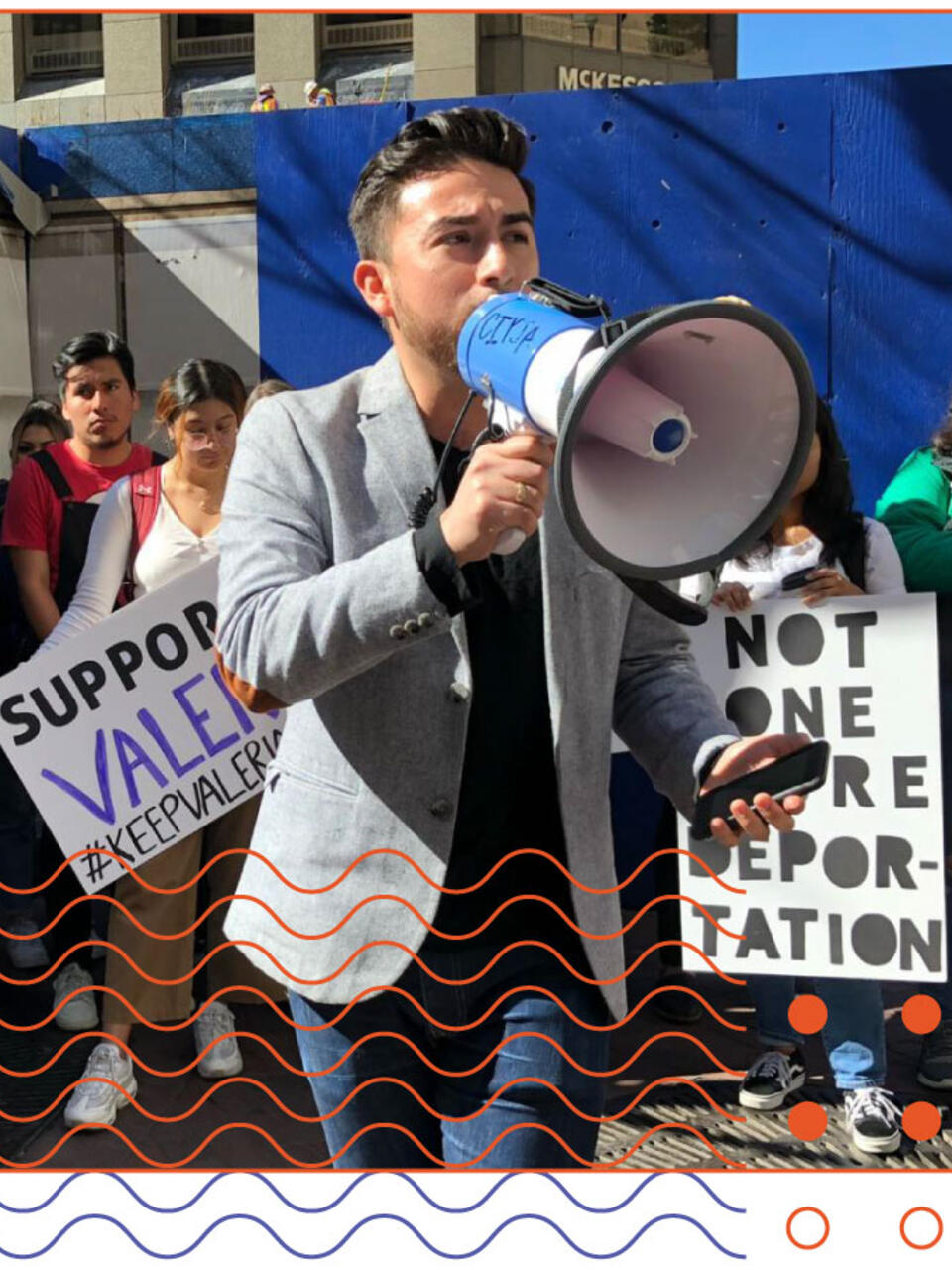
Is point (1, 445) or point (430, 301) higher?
point (430, 301)

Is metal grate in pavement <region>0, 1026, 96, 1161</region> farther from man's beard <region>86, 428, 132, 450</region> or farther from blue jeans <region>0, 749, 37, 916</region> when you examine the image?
man's beard <region>86, 428, 132, 450</region>

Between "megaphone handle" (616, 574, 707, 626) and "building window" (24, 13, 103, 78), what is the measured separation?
582 inches

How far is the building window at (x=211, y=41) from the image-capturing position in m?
15.0

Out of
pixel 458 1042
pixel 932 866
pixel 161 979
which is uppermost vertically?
pixel 458 1042

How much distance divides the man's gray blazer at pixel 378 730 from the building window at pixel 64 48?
14507 millimetres

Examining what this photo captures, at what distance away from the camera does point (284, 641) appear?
1.47m

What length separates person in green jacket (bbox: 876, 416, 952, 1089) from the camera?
3611 millimetres

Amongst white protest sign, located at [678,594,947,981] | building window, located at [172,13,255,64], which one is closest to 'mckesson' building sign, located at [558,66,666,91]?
building window, located at [172,13,255,64]

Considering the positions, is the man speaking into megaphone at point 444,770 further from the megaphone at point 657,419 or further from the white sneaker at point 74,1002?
the white sneaker at point 74,1002
